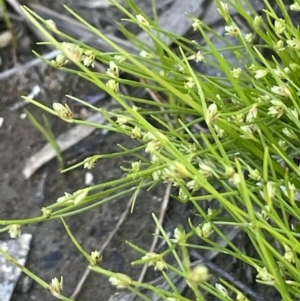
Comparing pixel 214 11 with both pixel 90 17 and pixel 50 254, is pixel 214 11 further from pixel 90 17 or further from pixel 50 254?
pixel 50 254

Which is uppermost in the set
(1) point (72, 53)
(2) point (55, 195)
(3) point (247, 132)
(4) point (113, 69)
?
(1) point (72, 53)

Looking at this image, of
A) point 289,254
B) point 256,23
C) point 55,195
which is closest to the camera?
point 289,254

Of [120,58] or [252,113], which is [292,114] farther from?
[120,58]

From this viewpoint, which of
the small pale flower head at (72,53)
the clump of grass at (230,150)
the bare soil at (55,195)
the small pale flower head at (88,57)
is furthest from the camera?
the bare soil at (55,195)

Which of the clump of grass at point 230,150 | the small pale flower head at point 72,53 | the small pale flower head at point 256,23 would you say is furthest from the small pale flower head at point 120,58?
the small pale flower head at point 72,53

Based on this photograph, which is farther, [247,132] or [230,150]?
[230,150]

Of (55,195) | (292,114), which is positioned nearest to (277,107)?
(292,114)

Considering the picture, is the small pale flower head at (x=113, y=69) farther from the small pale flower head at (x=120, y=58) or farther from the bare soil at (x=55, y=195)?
the bare soil at (x=55, y=195)

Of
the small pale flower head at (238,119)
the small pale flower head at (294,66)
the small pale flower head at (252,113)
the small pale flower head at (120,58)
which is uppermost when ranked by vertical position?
the small pale flower head at (120,58)

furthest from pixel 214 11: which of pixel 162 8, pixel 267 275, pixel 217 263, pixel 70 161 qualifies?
pixel 267 275

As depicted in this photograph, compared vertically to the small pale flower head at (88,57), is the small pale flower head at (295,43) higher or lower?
lower

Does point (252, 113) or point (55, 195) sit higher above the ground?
point (252, 113)
